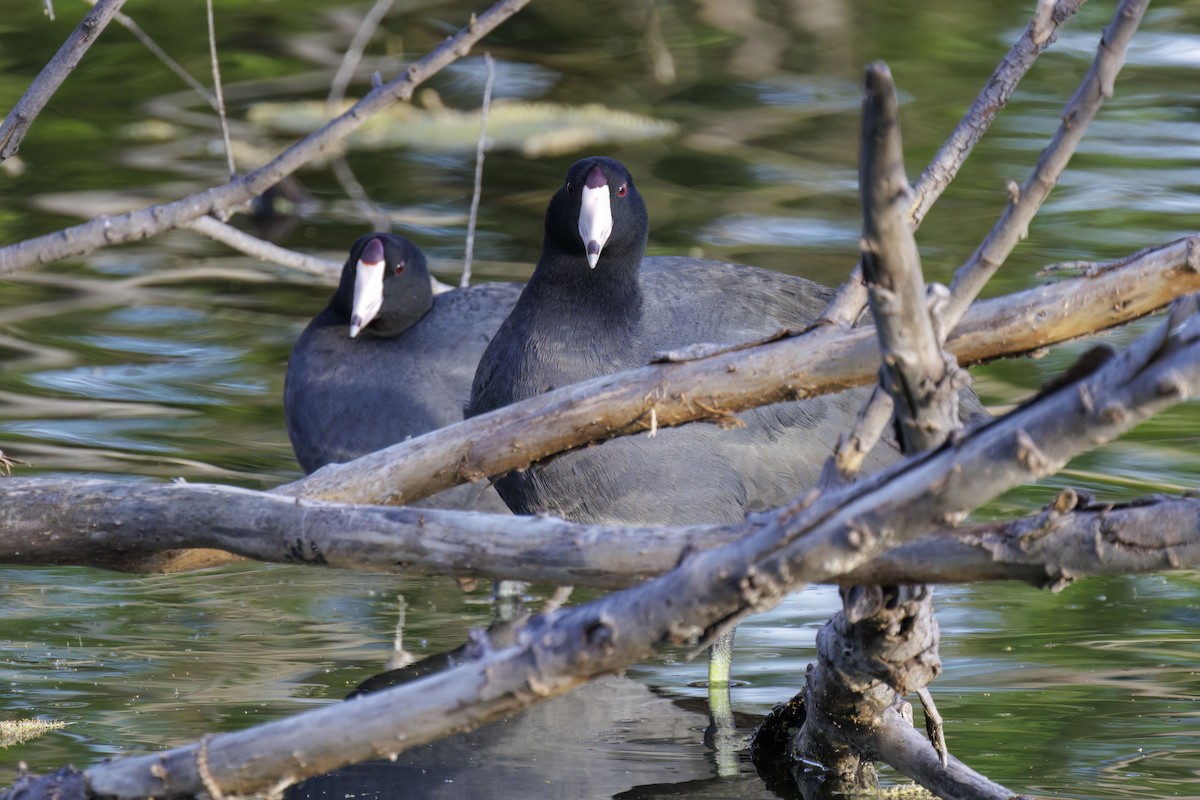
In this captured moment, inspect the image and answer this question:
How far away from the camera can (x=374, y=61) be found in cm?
1077

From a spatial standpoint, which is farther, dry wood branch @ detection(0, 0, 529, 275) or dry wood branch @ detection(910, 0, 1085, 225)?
dry wood branch @ detection(0, 0, 529, 275)

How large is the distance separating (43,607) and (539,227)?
12.5ft

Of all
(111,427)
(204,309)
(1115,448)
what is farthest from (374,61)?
(1115,448)

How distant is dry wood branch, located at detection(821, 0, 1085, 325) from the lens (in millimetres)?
3223

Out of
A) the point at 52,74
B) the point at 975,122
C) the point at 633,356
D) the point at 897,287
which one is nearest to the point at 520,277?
the point at 633,356

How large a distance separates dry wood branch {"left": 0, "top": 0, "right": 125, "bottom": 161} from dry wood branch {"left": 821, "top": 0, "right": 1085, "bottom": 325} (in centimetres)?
169

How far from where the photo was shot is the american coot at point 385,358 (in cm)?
533

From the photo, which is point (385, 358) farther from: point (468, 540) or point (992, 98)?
point (468, 540)

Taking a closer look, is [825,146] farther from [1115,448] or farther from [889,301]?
[889,301]

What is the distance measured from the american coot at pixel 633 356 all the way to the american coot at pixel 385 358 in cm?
83

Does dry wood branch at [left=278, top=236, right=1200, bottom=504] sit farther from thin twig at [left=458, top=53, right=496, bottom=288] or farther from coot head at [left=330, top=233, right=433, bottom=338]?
coot head at [left=330, top=233, right=433, bottom=338]

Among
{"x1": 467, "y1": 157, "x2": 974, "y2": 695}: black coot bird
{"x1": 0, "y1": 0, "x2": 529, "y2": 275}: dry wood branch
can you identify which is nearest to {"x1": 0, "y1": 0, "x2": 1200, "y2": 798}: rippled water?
{"x1": 467, "y1": 157, "x2": 974, "y2": 695}: black coot bird

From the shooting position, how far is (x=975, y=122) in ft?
10.9

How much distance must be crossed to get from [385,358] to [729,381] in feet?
A: 8.30
